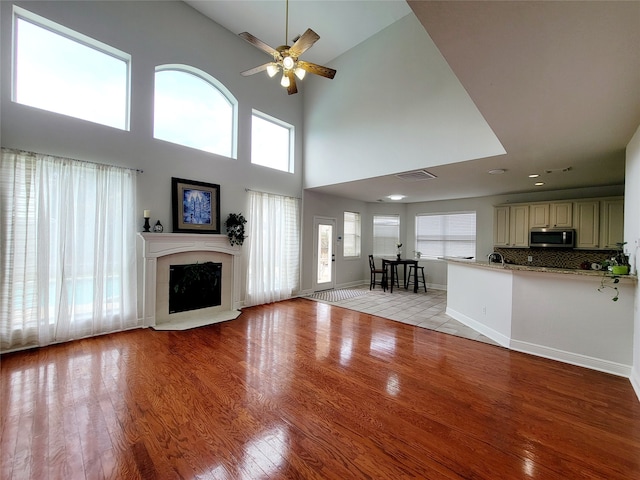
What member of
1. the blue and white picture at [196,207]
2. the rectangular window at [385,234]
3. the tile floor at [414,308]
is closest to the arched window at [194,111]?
the blue and white picture at [196,207]

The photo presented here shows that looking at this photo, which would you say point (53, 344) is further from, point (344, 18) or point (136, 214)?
point (344, 18)

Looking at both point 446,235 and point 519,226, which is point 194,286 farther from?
point 519,226

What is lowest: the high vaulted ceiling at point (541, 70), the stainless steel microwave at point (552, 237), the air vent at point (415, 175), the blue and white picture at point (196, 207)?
the stainless steel microwave at point (552, 237)

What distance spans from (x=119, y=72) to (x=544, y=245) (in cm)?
826

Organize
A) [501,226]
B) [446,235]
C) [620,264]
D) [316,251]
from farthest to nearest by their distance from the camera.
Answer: [446,235]
[316,251]
[501,226]
[620,264]

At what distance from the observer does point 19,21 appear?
3234 mm

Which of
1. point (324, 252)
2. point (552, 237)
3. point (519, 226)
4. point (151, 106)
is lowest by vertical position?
point (324, 252)

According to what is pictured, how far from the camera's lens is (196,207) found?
4629mm

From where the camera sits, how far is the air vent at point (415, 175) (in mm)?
4605

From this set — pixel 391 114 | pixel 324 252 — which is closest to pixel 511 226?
pixel 391 114

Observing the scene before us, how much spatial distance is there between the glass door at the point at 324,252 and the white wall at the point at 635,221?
5206mm

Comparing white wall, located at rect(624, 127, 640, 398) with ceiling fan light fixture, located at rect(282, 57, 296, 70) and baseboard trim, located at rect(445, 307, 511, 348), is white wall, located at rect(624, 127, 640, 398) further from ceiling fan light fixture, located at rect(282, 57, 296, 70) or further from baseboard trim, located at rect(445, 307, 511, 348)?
ceiling fan light fixture, located at rect(282, 57, 296, 70)

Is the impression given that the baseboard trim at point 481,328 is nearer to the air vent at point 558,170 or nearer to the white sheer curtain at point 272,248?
the air vent at point 558,170

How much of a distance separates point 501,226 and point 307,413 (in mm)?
6258
